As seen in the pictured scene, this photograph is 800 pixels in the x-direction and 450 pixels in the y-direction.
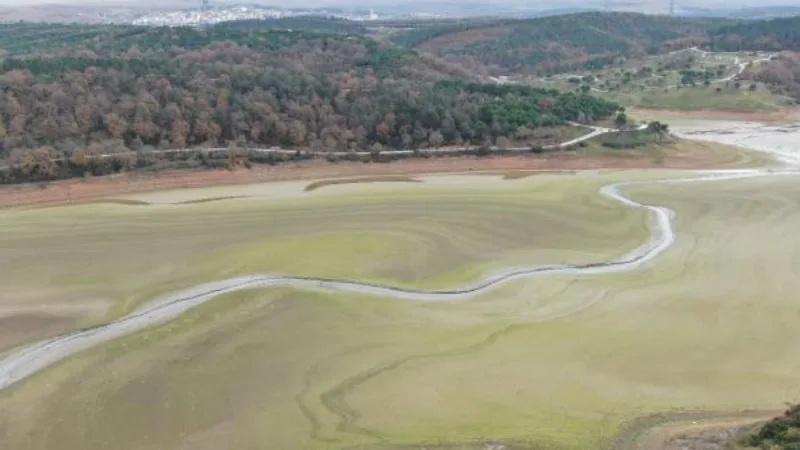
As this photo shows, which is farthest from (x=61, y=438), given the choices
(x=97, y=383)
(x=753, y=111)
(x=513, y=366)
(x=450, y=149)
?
(x=753, y=111)

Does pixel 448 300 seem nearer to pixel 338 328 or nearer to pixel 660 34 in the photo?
pixel 338 328

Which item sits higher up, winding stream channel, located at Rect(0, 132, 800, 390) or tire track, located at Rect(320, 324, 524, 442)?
winding stream channel, located at Rect(0, 132, 800, 390)

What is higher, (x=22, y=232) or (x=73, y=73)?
(x=73, y=73)

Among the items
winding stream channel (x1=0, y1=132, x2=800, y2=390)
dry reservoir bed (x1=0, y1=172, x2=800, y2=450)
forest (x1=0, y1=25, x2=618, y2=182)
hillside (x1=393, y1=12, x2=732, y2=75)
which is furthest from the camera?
hillside (x1=393, y1=12, x2=732, y2=75)

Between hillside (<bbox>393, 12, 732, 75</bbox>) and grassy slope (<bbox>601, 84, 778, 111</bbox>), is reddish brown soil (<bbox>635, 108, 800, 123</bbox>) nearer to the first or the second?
grassy slope (<bbox>601, 84, 778, 111</bbox>)

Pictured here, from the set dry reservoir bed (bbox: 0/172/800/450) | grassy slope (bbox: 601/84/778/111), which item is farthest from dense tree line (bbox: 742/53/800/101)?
dry reservoir bed (bbox: 0/172/800/450)

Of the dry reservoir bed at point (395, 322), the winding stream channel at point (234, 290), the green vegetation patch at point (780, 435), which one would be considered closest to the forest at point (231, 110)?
the dry reservoir bed at point (395, 322)
